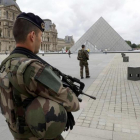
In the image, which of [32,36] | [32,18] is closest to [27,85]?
[32,36]

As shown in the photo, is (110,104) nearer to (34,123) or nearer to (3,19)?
(34,123)

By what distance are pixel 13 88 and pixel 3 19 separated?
67732 millimetres

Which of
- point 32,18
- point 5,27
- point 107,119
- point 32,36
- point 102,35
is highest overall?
point 5,27

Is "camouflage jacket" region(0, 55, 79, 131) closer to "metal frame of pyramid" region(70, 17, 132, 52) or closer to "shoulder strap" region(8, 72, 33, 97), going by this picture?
"shoulder strap" region(8, 72, 33, 97)

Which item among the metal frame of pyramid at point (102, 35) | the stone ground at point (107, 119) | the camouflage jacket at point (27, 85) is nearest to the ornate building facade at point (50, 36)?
the metal frame of pyramid at point (102, 35)

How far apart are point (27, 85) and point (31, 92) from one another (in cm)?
6

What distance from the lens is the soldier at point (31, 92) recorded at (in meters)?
1.00

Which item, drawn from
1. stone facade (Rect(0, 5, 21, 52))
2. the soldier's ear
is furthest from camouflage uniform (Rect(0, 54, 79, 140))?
stone facade (Rect(0, 5, 21, 52))

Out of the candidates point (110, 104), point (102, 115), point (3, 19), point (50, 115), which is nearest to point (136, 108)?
point (110, 104)

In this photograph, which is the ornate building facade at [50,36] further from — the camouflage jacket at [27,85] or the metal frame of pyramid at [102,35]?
the camouflage jacket at [27,85]

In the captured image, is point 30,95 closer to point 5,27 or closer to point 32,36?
point 32,36

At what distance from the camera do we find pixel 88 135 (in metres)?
2.71

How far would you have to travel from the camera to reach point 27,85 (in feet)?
3.28

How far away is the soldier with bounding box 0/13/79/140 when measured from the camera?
996 mm
